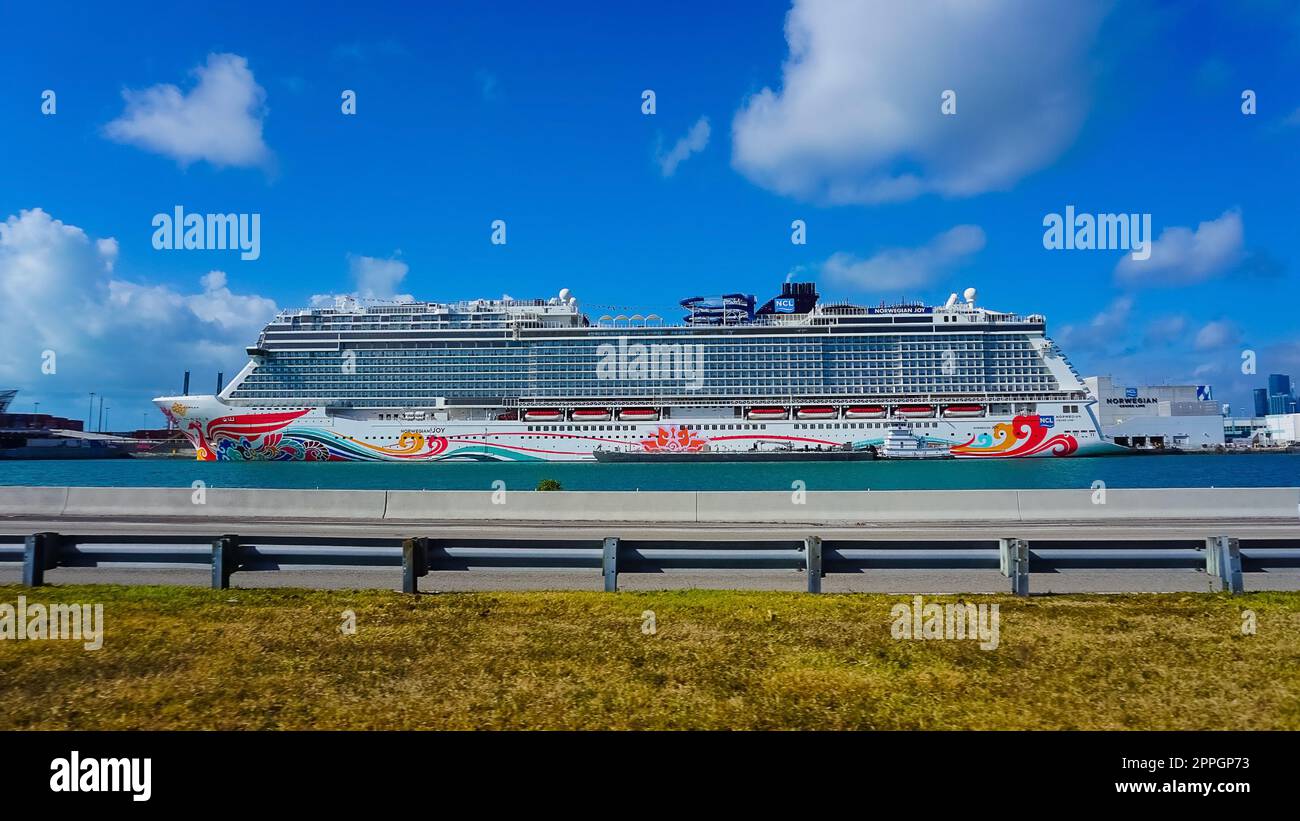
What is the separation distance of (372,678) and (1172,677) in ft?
17.8

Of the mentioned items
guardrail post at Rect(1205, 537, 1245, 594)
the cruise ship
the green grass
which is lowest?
the green grass

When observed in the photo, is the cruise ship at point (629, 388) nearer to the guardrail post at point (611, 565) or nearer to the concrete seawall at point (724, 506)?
the concrete seawall at point (724, 506)

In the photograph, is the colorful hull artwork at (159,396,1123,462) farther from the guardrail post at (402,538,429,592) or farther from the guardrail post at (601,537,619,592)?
the guardrail post at (402,538,429,592)

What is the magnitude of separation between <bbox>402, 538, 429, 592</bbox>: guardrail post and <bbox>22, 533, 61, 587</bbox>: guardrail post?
13.3 feet

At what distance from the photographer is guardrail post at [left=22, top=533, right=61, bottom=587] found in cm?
764

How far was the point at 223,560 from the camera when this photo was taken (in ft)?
24.8

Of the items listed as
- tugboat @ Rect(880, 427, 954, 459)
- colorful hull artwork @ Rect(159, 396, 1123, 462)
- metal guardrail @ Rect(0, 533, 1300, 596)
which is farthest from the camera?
colorful hull artwork @ Rect(159, 396, 1123, 462)

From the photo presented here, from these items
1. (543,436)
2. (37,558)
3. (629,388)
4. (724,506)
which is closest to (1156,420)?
(629,388)

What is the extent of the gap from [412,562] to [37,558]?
4.26 m

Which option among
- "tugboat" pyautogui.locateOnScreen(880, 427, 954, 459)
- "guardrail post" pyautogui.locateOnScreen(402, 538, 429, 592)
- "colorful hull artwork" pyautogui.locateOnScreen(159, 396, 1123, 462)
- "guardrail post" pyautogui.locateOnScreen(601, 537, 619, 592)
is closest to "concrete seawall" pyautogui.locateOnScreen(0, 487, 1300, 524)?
"guardrail post" pyautogui.locateOnScreen(601, 537, 619, 592)

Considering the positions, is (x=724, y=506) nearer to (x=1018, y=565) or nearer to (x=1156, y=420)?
(x=1018, y=565)

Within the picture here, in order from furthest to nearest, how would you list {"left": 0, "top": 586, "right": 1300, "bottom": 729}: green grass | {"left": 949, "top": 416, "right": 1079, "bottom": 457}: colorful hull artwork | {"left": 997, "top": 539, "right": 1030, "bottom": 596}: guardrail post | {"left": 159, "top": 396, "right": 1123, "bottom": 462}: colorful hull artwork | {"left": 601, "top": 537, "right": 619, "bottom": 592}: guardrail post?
{"left": 949, "top": 416, "right": 1079, "bottom": 457}: colorful hull artwork → {"left": 159, "top": 396, "right": 1123, "bottom": 462}: colorful hull artwork → {"left": 601, "top": 537, "right": 619, "bottom": 592}: guardrail post → {"left": 997, "top": 539, "right": 1030, "bottom": 596}: guardrail post → {"left": 0, "top": 586, "right": 1300, "bottom": 729}: green grass
